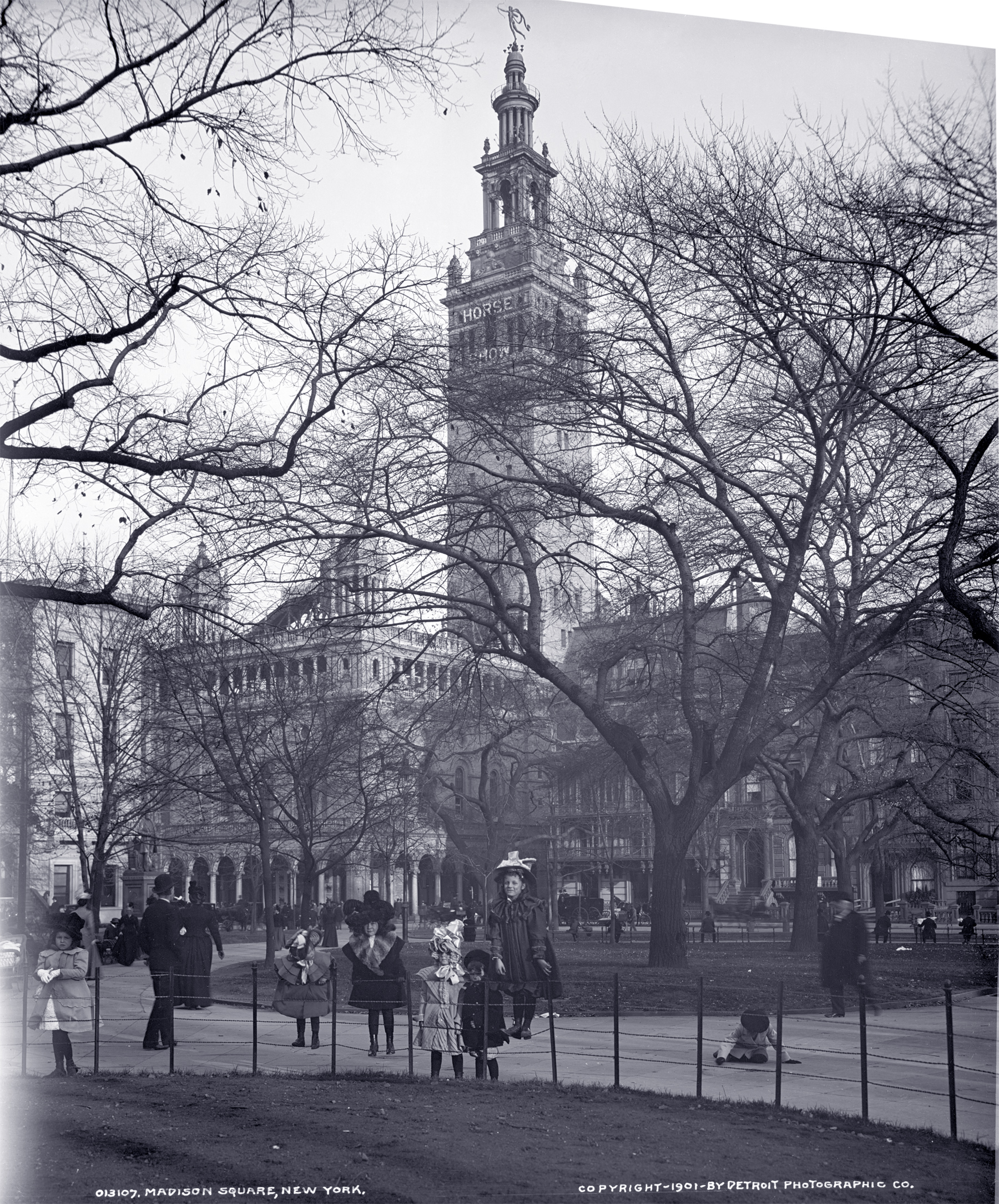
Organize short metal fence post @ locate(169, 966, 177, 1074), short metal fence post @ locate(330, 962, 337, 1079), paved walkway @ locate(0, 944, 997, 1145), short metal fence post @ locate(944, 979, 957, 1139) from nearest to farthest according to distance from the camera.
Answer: short metal fence post @ locate(944, 979, 957, 1139)
paved walkway @ locate(0, 944, 997, 1145)
short metal fence post @ locate(330, 962, 337, 1079)
short metal fence post @ locate(169, 966, 177, 1074)

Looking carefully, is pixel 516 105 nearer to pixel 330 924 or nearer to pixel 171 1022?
pixel 330 924

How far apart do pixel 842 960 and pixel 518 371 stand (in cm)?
597

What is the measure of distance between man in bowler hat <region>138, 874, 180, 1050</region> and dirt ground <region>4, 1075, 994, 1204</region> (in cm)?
277

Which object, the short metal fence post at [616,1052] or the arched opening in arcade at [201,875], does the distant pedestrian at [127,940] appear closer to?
the arched opening in arcade at [201,875]

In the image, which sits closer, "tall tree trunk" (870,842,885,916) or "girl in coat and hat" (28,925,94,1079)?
"girl in coat and hat" (28,925,94,1079)

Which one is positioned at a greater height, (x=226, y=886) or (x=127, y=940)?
(x=226, y=886)

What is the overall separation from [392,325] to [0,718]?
5527mm

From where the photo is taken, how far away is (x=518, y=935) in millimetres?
9664

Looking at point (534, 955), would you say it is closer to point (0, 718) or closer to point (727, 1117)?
point (727, 1117)

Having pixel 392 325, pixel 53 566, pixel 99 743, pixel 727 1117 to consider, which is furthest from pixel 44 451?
pixel 99 743

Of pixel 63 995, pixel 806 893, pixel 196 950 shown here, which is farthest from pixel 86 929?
pixel 806 893

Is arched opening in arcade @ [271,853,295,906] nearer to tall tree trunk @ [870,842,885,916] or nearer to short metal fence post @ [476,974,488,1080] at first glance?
short metal fence post @ [476,974,488,1080]

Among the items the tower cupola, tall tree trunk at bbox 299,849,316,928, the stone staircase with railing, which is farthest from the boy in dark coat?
the tower cupola

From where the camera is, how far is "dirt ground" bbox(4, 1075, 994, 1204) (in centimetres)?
680
